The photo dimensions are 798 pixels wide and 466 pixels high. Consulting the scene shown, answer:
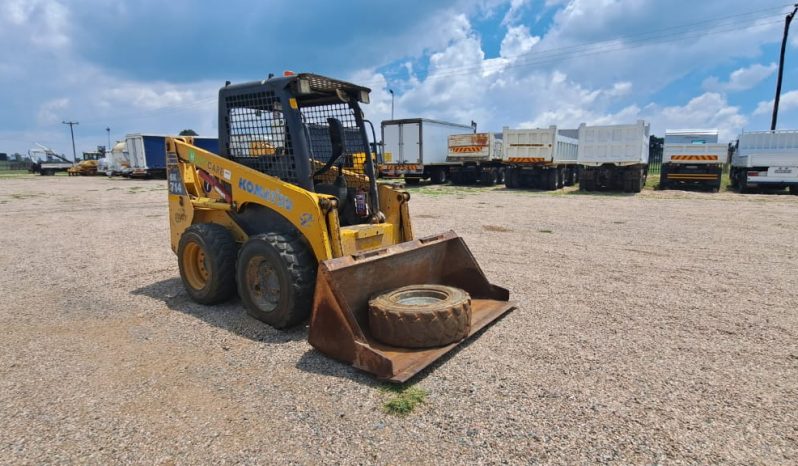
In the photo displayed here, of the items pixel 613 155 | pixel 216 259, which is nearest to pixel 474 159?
pixel 613 155

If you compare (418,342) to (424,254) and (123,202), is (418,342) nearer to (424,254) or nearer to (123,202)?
(424,254)

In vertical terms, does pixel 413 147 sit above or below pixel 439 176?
above

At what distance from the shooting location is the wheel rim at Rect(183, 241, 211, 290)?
17.1ft

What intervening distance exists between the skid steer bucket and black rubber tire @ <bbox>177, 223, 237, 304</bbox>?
1634 millimetres

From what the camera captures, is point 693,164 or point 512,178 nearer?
point 693,164

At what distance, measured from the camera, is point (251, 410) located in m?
3.02

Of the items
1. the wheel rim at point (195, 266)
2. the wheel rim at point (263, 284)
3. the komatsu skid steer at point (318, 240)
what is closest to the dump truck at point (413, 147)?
the komatsu skid steer at point (318, 240)

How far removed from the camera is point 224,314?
4.80 metres

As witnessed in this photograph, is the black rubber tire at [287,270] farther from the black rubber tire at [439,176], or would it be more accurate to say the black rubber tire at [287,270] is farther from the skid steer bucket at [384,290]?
the black rubber tire at [439,176]

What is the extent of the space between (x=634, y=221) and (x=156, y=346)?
10924 mm

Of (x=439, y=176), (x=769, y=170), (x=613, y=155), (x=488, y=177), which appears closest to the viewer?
(x=769, y=170)

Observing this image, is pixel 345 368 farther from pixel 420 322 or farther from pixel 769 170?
pixel 769 170

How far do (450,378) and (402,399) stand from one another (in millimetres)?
468

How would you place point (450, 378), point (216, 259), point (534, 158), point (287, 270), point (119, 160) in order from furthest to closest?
point (119, 160), point (534, 158), point (216, 259), point (287, 270), point (450, 378)
